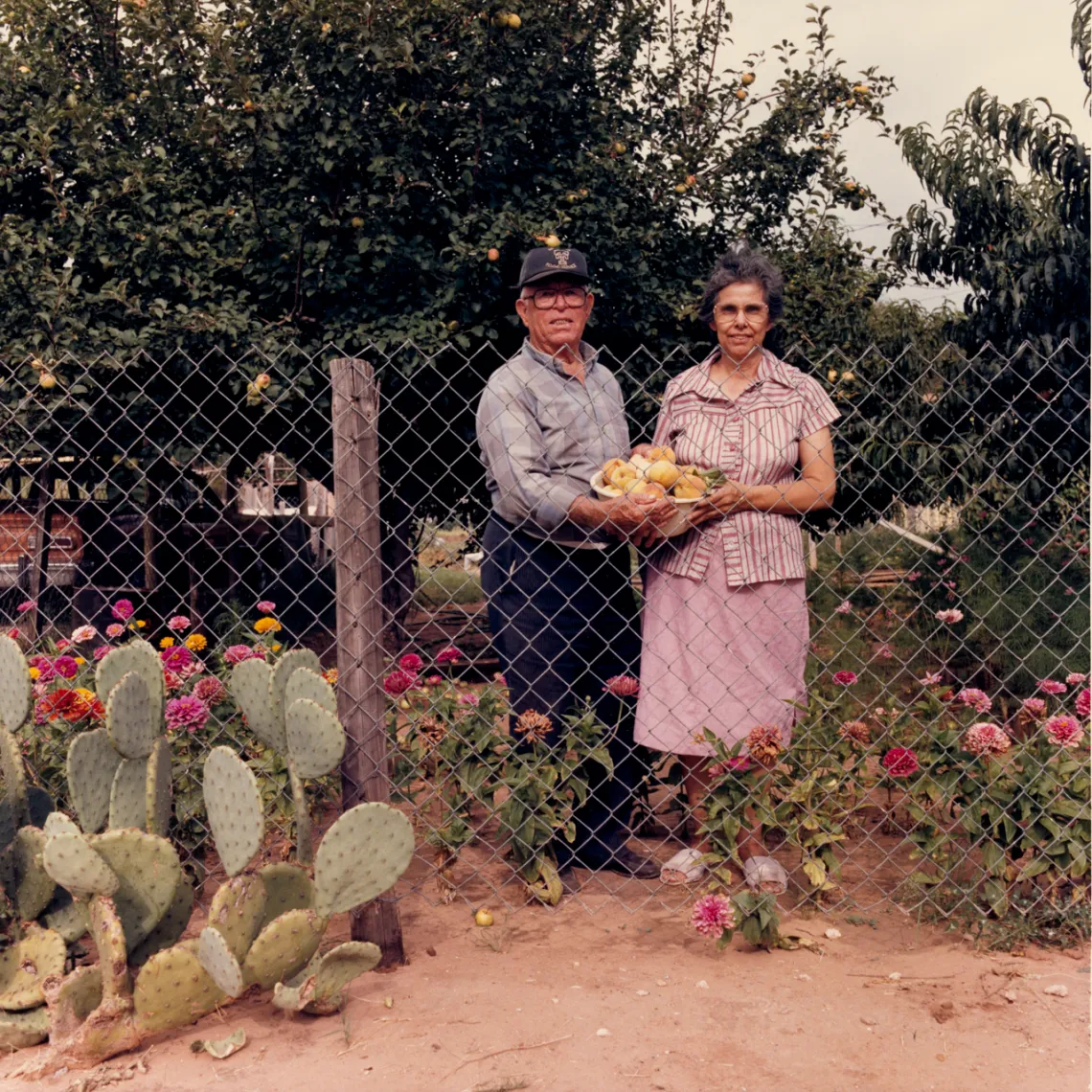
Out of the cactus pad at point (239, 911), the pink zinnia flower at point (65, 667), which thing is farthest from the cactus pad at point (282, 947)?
the pink zinnia flower at point (65, 667)

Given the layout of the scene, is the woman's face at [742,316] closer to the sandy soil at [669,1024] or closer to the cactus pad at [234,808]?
the sandy soil at [669,1024]

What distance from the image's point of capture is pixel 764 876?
3141 mm

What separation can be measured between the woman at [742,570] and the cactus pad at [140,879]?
135 cm

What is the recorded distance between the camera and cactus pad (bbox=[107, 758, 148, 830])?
267 centimetres

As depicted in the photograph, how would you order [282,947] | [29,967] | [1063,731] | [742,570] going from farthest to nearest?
[742,570] → [1063,731] → [29,967] → [282,947]

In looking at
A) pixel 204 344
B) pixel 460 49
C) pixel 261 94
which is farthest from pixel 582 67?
pixel 204 344

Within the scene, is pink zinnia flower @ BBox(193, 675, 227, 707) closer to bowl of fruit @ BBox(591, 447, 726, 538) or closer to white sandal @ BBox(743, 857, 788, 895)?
bowl of fruit @ BBox(591, 447, 726, 538)

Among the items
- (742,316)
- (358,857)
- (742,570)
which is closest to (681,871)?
(742,570)

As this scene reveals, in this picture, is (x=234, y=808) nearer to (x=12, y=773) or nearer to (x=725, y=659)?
(x=12, y=773)

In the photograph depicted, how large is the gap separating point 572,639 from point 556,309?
38.1 inches

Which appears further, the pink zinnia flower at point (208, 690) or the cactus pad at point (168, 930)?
the pink zinnia flower at point (208, 690)

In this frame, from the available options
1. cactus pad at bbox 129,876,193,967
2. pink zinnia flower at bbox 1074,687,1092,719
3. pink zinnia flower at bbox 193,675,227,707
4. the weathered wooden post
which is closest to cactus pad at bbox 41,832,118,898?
cactus pad at bbox 129,876,193,967

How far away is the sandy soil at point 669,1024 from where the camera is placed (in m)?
2.33

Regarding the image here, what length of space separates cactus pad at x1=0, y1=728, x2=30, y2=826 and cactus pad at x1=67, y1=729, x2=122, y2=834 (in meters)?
0.17
